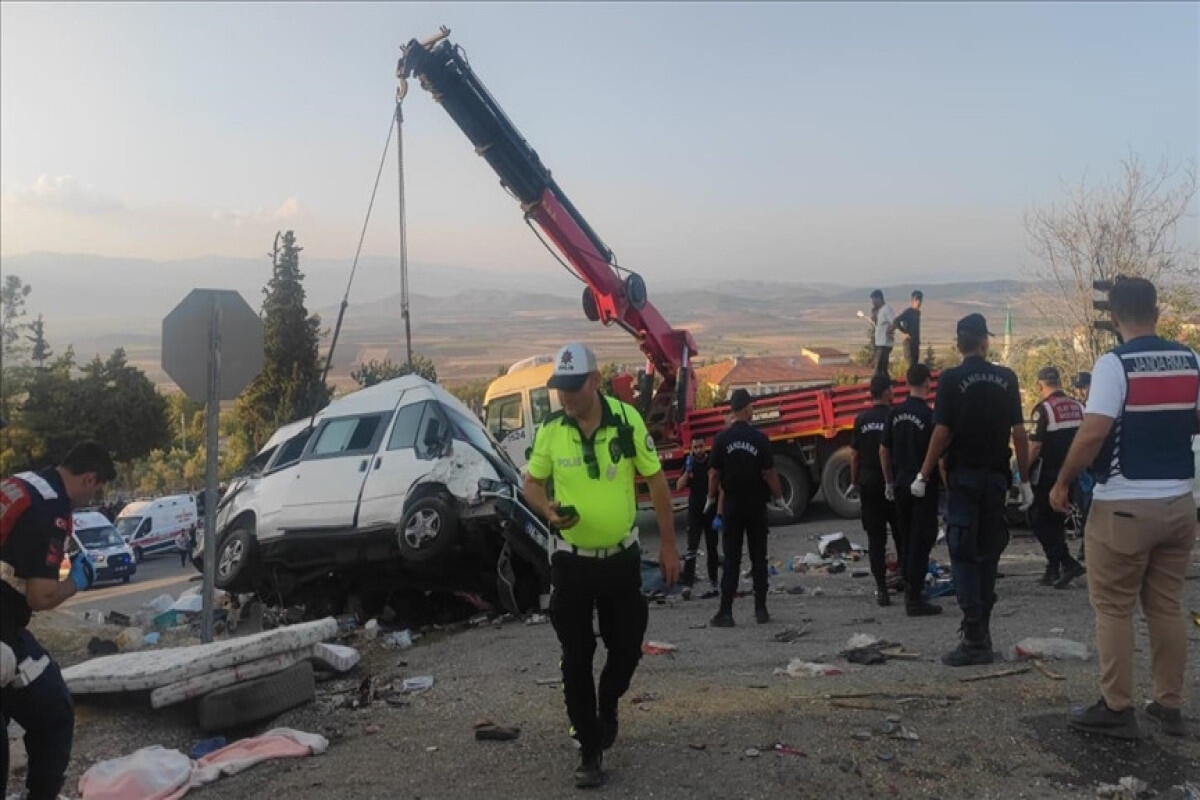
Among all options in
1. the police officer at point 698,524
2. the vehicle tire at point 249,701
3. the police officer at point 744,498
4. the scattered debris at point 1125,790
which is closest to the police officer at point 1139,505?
the scattered debris at point 1125,790

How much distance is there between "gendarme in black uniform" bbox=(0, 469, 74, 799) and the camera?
397 cm

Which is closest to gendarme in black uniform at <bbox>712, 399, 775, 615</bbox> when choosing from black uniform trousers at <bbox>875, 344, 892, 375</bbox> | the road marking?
black uniform trousers at <bbox>875, 344, 892, 375</bbox>

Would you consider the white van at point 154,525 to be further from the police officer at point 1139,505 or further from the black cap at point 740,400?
the police officer at point 1139,505

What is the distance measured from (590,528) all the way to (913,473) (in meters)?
4.10

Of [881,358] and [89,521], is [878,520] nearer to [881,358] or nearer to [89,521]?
[881,358]

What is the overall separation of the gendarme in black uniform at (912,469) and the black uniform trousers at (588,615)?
363cm

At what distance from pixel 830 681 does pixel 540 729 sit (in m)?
1.72

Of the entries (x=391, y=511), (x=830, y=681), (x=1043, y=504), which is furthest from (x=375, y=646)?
(x=1043, y=504)

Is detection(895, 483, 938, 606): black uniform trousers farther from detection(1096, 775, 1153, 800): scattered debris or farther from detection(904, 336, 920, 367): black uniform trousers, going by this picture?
detection(904, 336, 920, 367): black uniform trousers

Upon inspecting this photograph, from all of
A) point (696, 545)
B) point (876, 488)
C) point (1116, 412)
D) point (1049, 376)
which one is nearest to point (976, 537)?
point (1116, 412)

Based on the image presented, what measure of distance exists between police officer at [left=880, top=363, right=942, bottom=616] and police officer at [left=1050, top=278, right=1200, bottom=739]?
285 centimetres

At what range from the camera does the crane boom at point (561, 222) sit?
1309 centimetres

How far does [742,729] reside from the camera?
486 centimetres

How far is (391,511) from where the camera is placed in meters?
9.28
